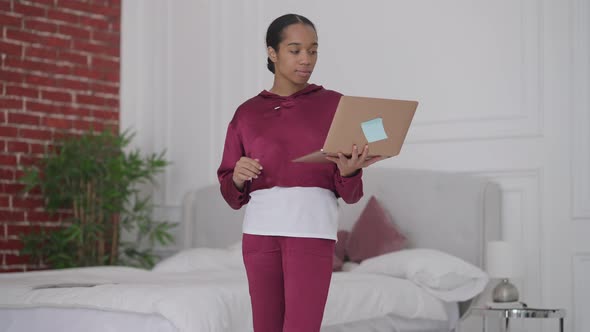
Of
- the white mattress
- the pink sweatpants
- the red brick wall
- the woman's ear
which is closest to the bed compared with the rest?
the white mattress

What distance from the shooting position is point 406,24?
17.1ft

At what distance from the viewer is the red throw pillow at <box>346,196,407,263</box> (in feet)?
15.7

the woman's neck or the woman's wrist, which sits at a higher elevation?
the woman's neck

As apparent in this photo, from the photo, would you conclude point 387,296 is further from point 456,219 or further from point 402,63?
point 402,63

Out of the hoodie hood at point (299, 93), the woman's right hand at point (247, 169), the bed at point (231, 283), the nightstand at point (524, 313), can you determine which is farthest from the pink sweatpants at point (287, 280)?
the nightstand at point (524, 313)

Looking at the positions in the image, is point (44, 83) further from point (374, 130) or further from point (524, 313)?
point (374, 130)

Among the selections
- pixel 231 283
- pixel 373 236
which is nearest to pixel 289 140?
pixel 231 283

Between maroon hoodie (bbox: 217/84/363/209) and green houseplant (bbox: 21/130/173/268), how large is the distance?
3.26 metres

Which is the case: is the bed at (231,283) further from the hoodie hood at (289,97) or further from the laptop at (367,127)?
the laptop at (367,127)

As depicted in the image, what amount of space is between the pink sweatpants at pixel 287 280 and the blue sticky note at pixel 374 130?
30cm

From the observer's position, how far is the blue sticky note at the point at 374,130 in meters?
2.34

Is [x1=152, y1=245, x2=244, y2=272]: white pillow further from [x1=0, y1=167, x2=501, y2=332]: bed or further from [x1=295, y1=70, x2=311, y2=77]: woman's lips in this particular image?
[x1=295, y1=70, x2=311, y2=77]: woman's lips

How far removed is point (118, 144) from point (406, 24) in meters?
2.02

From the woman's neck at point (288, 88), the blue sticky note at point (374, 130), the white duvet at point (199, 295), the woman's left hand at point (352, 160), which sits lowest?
the white duvet at point (199, 295)
